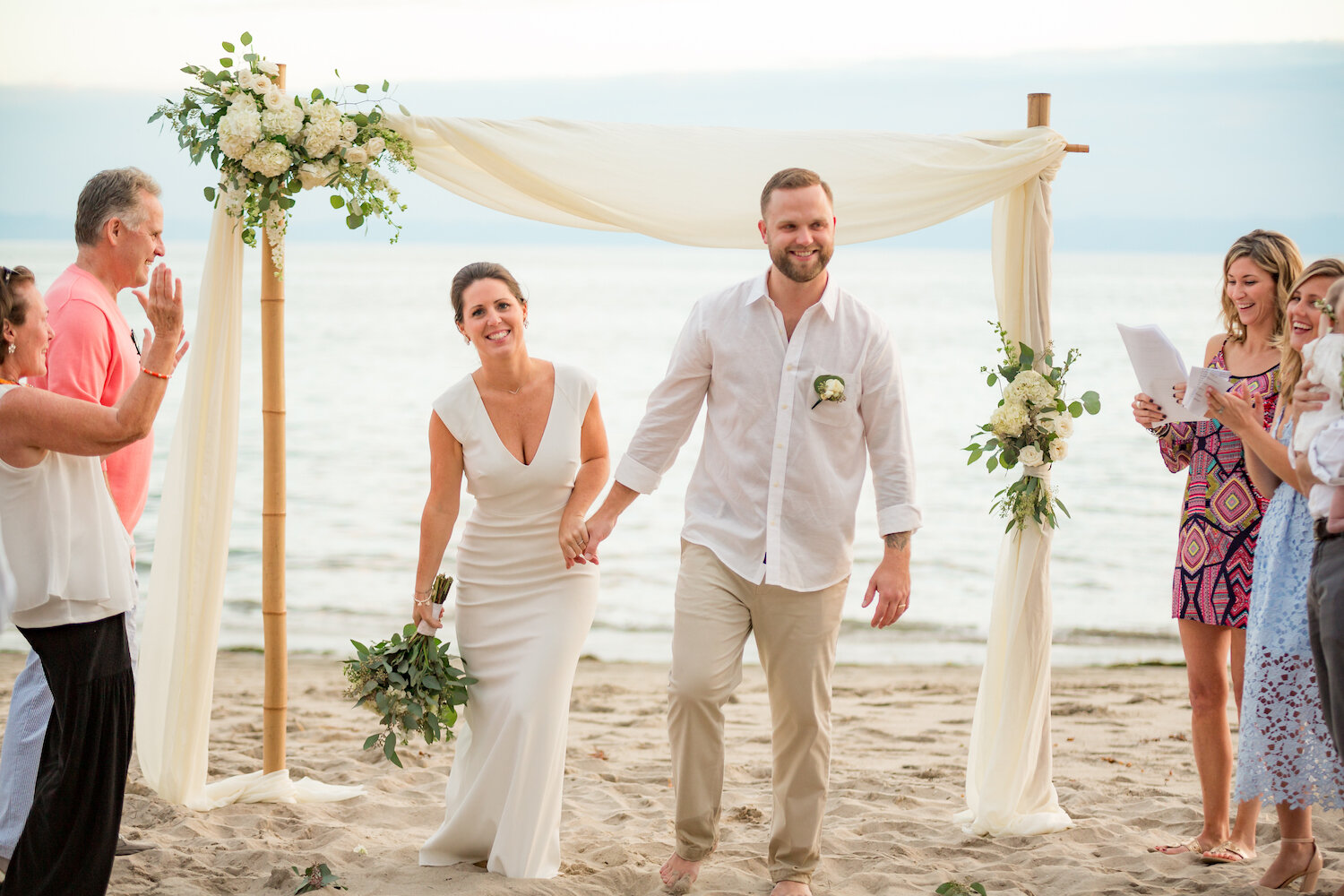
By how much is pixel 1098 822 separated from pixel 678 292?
42.9 metres

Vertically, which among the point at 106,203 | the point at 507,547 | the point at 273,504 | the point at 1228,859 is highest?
the point at 106,203

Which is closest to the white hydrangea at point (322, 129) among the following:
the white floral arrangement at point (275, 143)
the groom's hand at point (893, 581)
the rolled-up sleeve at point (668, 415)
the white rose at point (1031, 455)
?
the white floral arrangement at point (275, 143)

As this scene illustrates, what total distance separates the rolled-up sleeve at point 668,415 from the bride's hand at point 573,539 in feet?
0.70

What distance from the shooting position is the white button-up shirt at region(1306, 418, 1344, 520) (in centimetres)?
317

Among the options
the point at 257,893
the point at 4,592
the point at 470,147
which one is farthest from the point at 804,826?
the point at 470,147

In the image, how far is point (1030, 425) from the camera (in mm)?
4551

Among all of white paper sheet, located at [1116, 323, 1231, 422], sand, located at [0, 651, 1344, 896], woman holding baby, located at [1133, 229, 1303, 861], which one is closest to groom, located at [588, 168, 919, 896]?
sand, located at [0, 651, 1344, 896]

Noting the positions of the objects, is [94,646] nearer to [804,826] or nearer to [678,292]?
[804,826]

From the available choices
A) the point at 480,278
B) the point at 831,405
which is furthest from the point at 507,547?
the point at 831,405

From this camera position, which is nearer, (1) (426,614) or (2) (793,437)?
(2) (793,437)

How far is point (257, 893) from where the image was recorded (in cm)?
381

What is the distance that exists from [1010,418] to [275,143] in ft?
9.93

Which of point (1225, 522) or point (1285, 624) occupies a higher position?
point (1225, 522)

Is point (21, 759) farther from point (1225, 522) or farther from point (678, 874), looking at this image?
point (1225, 522)
